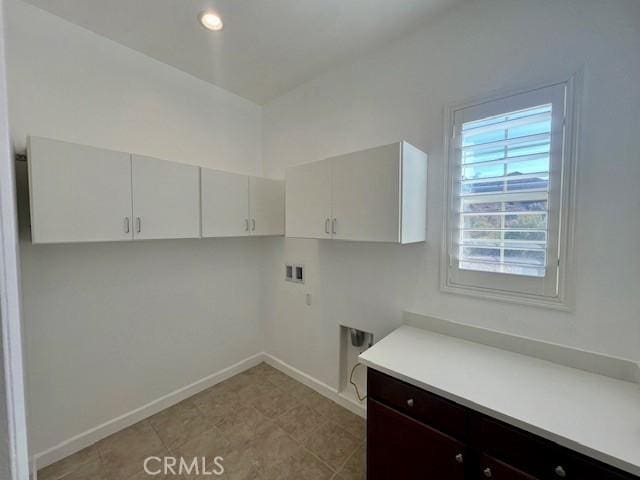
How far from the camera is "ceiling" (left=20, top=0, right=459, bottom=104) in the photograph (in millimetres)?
1720

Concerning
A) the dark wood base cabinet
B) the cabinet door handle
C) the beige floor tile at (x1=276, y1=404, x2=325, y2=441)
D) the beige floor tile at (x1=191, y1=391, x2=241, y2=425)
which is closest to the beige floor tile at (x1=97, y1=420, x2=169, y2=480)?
the beige floor tile at (x1=191, y1=391, x2=241, y2=425)

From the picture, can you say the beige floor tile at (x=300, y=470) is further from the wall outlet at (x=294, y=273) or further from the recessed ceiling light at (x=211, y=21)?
the recessed ceiling light at (x=211, y=21)

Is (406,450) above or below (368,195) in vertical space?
below

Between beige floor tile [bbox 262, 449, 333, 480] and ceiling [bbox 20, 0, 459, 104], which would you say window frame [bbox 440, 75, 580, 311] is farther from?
beige floor tile [bbox 262, 449, 333, 480]

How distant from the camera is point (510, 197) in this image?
157cm

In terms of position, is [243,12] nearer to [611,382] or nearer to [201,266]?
[201,266]

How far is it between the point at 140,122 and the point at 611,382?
3486mm

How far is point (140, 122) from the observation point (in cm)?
222

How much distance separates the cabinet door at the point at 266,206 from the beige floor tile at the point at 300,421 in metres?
1.66

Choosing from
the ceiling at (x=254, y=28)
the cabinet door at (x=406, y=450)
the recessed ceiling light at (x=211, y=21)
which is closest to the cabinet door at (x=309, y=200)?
the ceiling at (x=254, y=28)

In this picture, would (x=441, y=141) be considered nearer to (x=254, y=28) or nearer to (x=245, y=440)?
(x=254, y=28)

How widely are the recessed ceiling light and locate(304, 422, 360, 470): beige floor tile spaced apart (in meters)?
3.11

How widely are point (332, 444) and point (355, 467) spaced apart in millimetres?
239

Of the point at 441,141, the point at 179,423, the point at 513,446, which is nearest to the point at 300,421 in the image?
the point at 179,423
